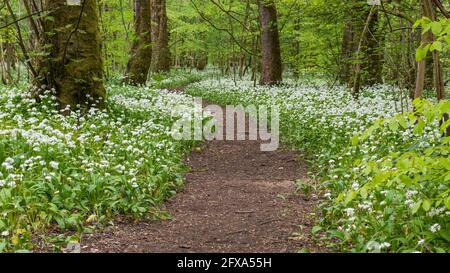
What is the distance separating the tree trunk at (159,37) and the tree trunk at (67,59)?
490 inches

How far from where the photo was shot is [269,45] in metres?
19.2

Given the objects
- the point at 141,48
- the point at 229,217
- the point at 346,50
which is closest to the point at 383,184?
the point at 229,217

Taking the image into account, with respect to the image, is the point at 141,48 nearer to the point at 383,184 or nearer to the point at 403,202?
the point at 383,184

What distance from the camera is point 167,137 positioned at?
28.7 feet

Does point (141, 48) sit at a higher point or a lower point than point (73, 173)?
higher

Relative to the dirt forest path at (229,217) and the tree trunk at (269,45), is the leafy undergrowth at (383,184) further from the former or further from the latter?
the tree trunk at (269,45)

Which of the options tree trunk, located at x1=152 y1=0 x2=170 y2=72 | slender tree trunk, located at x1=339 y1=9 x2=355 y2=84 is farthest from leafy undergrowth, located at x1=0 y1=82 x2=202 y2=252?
tree trunk, located at x1=152 y1=0 x2=170 y2=72

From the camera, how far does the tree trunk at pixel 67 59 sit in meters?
9.03

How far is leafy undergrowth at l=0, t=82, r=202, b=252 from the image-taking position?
15.3 ft

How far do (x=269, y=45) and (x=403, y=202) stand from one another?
1518cm

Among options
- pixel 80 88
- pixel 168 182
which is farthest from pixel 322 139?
pixel 80 88

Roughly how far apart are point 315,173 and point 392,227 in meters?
3.39

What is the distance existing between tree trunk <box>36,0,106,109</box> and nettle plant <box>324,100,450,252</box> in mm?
5920

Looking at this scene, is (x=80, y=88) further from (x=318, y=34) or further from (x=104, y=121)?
(x=318, y=34)
